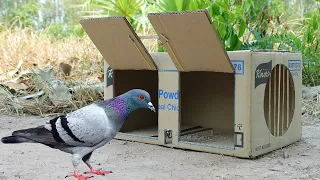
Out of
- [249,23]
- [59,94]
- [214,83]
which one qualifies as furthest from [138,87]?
[249,23]

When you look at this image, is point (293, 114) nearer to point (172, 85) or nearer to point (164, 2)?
point (172, 85)

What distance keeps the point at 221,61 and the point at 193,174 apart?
2.39ft

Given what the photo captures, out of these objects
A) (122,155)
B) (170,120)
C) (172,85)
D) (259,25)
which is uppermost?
(259,25)

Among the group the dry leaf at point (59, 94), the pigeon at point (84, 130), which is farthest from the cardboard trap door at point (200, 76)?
the dry leaf at point (59, 94)

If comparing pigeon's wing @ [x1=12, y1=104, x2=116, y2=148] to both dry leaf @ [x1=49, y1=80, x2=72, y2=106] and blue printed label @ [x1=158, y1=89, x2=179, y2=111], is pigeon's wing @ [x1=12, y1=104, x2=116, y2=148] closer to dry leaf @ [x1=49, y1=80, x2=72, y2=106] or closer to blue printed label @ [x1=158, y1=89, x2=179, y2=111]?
blue printed label @ [x1=158, y1=89, x2=179, y2=111]

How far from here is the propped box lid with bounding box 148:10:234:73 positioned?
8.45 feet

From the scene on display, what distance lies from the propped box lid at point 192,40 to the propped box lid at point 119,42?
→ 242mm

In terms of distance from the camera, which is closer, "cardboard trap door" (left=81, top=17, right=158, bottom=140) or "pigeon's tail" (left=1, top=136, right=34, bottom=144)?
"pigeon's tail" (left=1, top=136, right=34, bottom=144)

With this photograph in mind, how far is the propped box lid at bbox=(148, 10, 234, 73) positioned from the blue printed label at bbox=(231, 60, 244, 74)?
26 millimetres

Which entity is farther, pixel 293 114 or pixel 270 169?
pixel 293 114

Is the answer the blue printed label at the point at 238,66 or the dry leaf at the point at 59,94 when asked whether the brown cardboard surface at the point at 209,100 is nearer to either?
the blue printed label at the point at 238,66

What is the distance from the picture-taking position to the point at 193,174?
8.05 feet

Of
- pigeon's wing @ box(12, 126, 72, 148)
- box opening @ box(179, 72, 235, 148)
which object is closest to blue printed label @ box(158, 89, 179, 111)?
box opening @ box(179, 72, 235, 148)

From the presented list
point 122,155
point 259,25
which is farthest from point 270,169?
point 259,25
